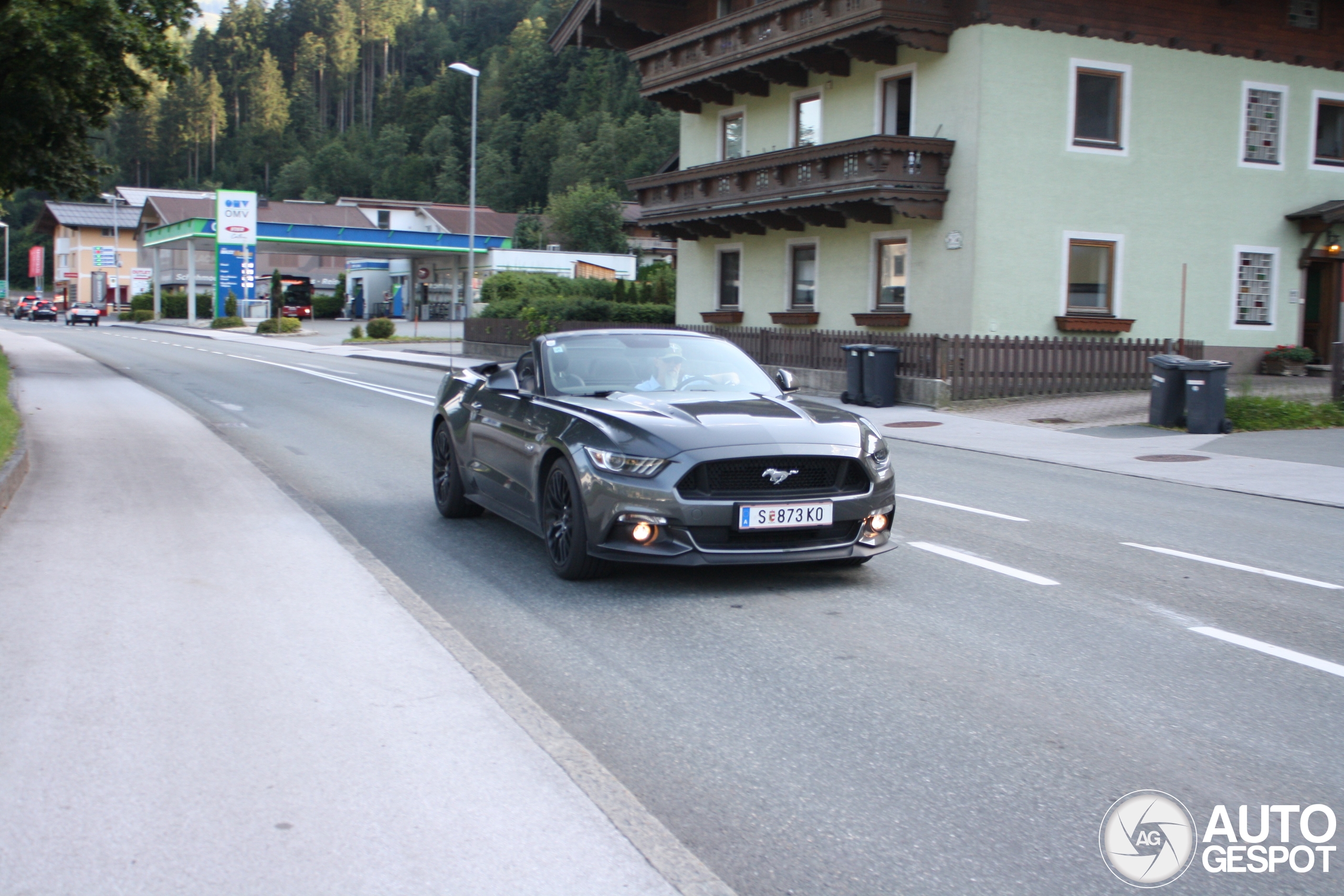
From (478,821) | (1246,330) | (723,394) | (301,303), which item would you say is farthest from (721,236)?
(301,303)

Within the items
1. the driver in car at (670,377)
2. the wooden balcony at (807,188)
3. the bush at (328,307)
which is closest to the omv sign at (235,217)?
the bush at (328,307)

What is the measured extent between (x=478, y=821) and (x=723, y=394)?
14.6ft

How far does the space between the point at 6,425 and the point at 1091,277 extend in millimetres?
19471

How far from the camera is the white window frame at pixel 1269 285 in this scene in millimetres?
25734

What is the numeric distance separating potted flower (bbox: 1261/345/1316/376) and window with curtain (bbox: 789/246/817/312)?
31.3ft

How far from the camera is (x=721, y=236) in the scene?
31062 millimetres

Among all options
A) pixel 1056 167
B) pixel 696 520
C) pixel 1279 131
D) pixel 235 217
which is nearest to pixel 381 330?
pixel 235 217

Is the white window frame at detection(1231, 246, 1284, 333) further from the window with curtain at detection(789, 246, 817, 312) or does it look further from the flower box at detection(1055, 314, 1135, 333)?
the window with curtain at detection(789, 246, 817, 312)

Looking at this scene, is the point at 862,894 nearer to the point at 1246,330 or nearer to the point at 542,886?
the point at 542,886

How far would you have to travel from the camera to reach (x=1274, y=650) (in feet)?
18.9

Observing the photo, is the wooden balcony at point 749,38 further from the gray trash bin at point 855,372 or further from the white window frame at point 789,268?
the gray trash bin at point 855,372

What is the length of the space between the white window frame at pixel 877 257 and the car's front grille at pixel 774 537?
63.0 feet

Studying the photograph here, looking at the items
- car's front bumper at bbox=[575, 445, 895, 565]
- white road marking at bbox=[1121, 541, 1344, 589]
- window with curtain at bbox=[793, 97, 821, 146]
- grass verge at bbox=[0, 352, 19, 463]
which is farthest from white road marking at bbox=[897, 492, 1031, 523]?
window with curtain at bbox=[793, 97, 821, 146]

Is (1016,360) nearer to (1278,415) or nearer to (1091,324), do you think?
(1091,324)
